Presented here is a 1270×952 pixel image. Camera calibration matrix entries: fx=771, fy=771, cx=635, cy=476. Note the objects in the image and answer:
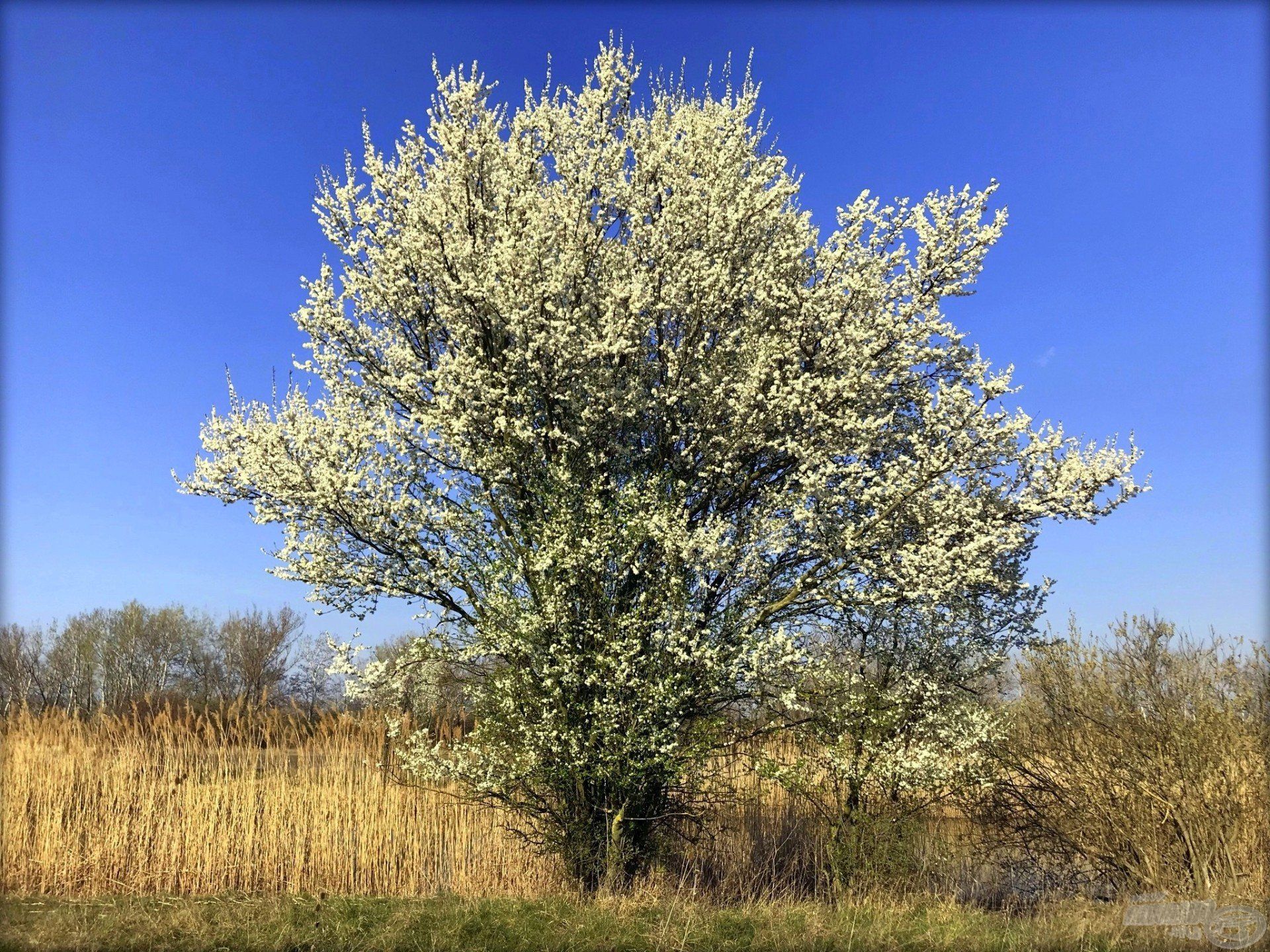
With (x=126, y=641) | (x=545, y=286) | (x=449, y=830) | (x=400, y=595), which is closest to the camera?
(x=545, y=286)

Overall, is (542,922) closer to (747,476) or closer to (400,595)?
(400,595)

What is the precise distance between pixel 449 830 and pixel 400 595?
3.73m

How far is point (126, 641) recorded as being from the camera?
51312mm

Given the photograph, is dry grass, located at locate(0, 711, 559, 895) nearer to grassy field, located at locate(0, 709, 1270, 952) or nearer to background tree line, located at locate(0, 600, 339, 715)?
grassy field, located at locate(0, 709, 1270, 952)

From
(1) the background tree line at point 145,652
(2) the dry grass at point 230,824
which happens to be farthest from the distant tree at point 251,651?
(2) the dry grass at point 230,824

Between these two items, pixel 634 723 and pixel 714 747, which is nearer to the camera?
pixel 634 723

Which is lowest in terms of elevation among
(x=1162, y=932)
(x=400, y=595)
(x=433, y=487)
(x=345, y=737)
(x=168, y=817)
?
(x=1162, y=932)

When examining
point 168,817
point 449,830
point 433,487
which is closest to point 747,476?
point 433,487

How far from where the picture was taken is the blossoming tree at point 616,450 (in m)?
9.60

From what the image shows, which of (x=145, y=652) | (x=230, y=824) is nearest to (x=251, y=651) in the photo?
(x=145, y=652)
